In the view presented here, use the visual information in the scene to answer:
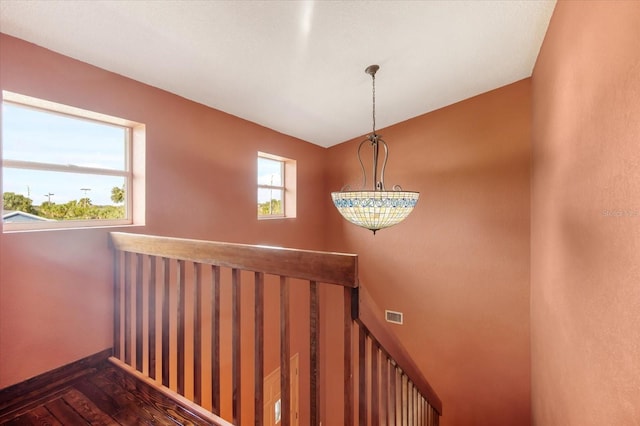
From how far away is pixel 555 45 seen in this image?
6.96 ft

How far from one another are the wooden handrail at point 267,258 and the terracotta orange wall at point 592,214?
1097 mm

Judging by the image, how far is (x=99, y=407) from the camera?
5.22 ft

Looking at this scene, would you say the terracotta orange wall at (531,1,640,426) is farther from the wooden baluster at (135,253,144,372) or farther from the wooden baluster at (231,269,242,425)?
the wooden baluster at (135,253,144,372)

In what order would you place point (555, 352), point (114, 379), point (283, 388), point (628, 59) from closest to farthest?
point (628, 59) < point (283, 388) < point (114, 379) < point (555, 352)

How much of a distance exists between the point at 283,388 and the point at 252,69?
7.35 feet

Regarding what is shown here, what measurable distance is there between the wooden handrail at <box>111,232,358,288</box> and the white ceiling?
1281 mm

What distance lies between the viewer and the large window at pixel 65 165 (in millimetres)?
1771

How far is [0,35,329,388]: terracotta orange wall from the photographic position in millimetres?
1704

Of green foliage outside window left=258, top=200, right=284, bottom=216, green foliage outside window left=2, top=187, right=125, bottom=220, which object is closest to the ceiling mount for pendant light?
green foliage outside window left=2, top=187, right=125, bottom=220

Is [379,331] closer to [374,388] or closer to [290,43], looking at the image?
[374,388]

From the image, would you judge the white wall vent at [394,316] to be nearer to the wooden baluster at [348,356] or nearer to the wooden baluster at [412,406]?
the wooden baluster at [412,406]

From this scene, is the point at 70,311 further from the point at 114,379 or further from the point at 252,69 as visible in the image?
the point at 252,69

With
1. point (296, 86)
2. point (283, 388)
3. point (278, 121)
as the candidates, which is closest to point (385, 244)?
point (278, 121)

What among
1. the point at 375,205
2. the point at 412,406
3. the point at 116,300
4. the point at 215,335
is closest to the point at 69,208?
the point at 116,300
